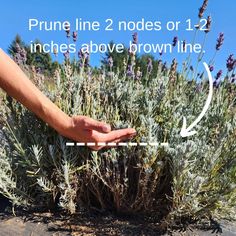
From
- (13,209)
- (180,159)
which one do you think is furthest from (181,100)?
(13,209)

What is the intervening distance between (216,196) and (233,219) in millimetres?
272

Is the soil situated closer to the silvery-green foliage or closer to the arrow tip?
the silvery-green foliage

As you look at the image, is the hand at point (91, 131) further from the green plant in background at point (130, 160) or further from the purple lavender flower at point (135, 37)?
the purple lavender flower at point (135, 37)

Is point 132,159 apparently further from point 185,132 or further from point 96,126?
point 96,126

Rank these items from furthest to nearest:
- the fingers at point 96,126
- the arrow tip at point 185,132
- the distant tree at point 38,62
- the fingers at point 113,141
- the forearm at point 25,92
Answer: the distant tree at point 38,62 → the arrow tip at point 185,132 → the fingers at point 113,141 → the fingers at point 96,126 → the forearm at point 25,92

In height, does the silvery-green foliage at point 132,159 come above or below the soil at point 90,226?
above

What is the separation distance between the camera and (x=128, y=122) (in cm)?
234

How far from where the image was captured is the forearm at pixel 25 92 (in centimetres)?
160

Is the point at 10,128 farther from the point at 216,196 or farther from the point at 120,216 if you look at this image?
the point at 216,196

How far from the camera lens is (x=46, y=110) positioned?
1767 mm

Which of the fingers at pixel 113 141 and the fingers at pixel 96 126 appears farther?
the fingers at pixel 113 141

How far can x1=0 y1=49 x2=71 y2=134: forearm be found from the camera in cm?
160

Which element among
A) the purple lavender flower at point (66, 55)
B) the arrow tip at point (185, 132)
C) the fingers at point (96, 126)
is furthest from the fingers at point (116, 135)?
the purple lavender flower at point (66, 55)

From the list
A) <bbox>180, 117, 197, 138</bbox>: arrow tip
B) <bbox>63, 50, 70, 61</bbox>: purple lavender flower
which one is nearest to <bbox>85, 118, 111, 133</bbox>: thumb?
<bbox>180, 117, 197, 138</bbox>: arrow tip
